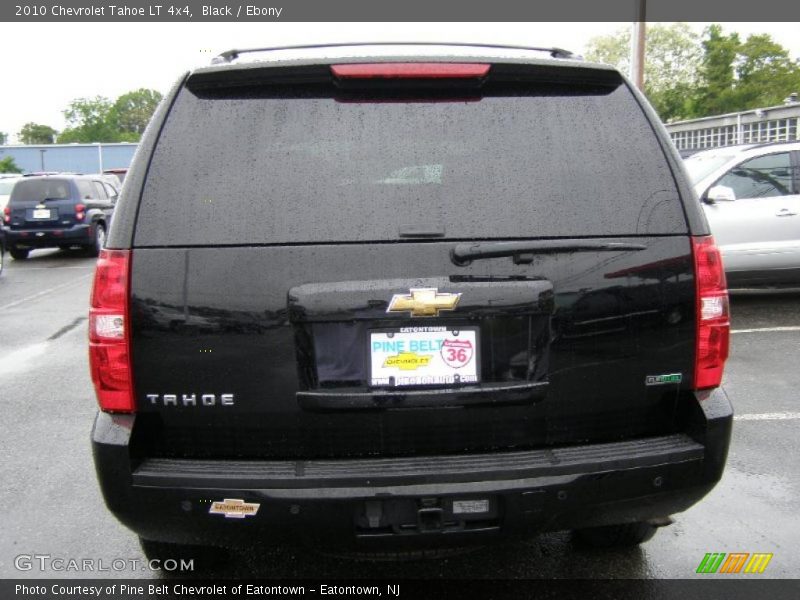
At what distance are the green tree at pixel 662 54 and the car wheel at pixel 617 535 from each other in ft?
260

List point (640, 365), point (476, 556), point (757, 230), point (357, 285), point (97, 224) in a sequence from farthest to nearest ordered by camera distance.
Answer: point (97, 224), point (757, 230), point (476, 556), point (640, 365), point (357, 285)

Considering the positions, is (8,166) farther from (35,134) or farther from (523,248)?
(523,248)

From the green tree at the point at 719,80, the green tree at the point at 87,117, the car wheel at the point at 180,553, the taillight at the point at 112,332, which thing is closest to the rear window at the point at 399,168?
the taillight at the point at 112,332

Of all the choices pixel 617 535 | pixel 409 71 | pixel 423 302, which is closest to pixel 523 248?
pixel 423 302

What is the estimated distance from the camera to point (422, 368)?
240 centimetres

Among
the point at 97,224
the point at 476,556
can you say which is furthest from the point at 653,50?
the point at 476,556

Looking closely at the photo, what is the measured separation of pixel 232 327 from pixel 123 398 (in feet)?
1.36

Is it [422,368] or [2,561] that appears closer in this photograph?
[422,368]

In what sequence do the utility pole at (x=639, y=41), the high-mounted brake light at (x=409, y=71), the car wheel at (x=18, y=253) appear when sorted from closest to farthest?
the high-mounted brake light at (x=409, y=71), the car wheel at (x=18, y=253), the utility pole at (x=639, y=41)

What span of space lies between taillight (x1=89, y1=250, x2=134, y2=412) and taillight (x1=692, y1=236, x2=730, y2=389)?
180 cm

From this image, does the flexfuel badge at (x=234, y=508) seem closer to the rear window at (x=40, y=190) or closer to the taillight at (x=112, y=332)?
the taillight at (x=112, y=332)

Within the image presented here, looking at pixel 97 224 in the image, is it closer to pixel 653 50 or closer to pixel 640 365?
pixel 640 365

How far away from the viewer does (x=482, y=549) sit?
2811mm

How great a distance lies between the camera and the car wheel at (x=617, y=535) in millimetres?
3234
